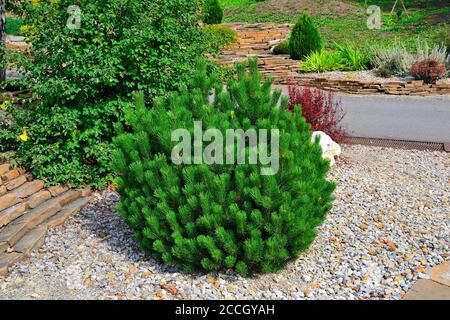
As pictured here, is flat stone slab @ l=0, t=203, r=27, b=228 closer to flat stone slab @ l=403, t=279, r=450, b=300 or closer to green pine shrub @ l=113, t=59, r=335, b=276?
green pine shrub @ l=113, t=59, r=335, b=276

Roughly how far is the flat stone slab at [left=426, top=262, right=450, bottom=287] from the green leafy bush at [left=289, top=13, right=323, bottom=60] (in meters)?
9.97

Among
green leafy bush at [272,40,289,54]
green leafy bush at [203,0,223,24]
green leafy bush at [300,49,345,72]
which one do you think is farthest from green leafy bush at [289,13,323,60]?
green leafy bush at [203,0,223,24]

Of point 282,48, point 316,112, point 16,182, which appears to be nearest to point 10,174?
point 16,182

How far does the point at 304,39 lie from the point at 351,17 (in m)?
7.03

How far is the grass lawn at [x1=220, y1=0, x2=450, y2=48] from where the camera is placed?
16078 millimetres

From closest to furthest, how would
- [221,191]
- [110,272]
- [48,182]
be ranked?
1. [221,191]
2. [110,272]
3. [48,182]

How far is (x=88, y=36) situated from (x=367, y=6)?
58.3 ft

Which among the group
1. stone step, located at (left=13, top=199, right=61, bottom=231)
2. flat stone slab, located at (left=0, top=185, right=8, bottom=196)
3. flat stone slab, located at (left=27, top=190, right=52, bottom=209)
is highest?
flat stone slab, located at (left=0, top=185, right=8, bottom=196)

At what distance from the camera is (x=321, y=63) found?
41.2ft

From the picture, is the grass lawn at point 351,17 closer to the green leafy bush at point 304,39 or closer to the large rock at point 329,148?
the green leafy bush at point 304,39

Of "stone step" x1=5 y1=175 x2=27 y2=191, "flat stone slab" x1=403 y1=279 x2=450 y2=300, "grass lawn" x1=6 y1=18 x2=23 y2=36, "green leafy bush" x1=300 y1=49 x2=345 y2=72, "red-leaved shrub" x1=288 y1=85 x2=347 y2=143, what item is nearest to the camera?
"flat stone slab" x1=403 y1=279 x2=450 y2=300

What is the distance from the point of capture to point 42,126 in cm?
525

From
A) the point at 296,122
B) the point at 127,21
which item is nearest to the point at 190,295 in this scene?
the point at 296,122

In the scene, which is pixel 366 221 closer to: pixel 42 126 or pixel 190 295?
pixel 190 295
